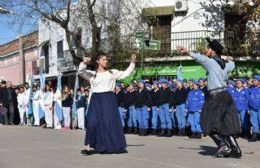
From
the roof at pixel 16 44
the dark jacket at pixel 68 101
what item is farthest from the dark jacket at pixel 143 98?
the roof at pixel 16 44

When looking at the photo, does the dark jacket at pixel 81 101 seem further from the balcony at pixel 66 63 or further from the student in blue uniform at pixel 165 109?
the balcony at pixel 66 63

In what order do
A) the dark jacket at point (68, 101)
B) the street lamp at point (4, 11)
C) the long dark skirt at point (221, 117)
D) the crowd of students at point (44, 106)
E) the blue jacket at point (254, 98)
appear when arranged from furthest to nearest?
the street lamp at point (4, 11)
the dark jacket at point (68, 101)
the crowd of students at point (44, 106)
the blue jacket at point (254, 98)
the long dark skirt at point (221, 117)

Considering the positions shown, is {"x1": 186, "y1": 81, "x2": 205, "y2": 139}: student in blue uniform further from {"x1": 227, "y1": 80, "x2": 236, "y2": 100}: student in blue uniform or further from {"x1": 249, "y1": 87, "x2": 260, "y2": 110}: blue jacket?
{"x1": 249, "y1": 87, "x2": 260, "y2": 110}: blue jacket

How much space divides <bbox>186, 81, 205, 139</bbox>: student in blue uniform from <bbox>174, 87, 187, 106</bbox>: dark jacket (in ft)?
0.98

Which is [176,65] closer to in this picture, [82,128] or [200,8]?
[200,8]

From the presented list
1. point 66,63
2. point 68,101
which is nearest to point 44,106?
point 68,101

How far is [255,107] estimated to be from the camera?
54.6ft

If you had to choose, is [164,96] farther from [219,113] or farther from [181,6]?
[181,6]

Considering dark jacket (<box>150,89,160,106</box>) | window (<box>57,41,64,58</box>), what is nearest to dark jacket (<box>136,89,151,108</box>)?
dark jacket (<box>150,89,160,106</box>)

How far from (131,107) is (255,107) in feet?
16.8

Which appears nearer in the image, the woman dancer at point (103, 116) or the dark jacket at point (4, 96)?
the woman dancer at point (103, 116)

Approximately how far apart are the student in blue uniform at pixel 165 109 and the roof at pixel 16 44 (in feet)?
→ 75.6

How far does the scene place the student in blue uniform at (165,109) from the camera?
62.5 ft

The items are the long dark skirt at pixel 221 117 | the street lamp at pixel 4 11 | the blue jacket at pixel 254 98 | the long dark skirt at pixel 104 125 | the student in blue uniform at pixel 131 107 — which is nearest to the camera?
the long dark skirt at pixel 221 117
